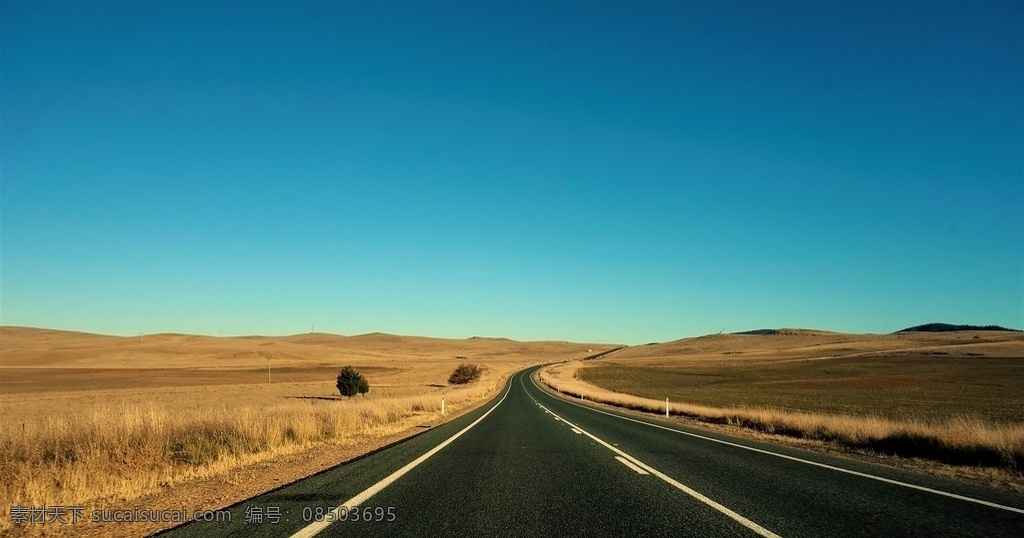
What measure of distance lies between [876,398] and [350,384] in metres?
45.1

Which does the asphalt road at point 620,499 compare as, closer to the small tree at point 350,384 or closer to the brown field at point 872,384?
the brown field at point 872,384

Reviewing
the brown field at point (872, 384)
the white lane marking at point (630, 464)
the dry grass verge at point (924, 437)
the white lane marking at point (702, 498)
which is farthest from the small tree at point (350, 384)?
the white lane marking at point (630, 464)

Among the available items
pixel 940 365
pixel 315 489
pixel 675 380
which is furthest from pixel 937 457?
pixel 940 365

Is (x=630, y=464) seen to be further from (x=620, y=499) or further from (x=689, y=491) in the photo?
(x=620, y=499)

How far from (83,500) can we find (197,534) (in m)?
2.91

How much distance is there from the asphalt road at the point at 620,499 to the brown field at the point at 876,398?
11.3 feet

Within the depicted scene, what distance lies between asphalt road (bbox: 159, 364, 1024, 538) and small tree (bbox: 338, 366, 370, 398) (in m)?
41.9

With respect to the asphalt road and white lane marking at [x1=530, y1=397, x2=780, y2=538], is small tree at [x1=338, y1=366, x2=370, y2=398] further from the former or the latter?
white lane marking at [x1=530, y1=397, x2=780, y2=538]

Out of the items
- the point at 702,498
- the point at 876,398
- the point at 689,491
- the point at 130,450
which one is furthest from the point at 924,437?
the point at 876,398

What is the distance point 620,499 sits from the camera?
721 cm

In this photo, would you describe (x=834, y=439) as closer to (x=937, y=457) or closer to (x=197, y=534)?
(x=937, y=457)

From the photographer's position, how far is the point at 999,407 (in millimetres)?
35875

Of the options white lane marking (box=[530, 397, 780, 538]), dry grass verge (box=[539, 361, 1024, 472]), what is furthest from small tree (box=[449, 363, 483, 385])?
white lane marking (box=[530, 397, 780, 538])

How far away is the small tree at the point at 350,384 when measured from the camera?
5112 cm
